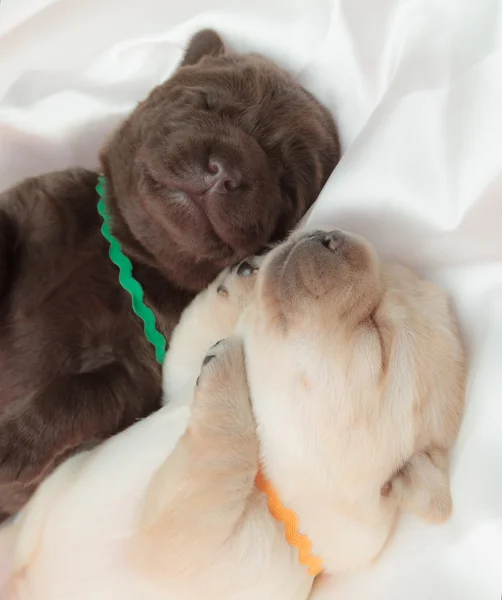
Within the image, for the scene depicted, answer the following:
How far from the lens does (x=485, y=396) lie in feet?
4.13

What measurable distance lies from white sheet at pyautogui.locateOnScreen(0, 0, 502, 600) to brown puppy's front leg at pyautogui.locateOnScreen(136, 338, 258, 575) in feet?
1.21

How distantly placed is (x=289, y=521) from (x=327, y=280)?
0.51m

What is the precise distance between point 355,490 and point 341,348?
284 millimetres

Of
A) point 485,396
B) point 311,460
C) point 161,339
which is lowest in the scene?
point 161,339

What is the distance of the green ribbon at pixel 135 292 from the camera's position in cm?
155

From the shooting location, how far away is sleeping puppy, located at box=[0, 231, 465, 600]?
1.20 metres

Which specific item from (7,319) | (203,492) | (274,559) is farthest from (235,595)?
(7,319)

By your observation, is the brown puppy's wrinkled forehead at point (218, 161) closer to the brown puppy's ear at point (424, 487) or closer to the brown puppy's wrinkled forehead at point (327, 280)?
the brown puppy's wrinkled forehead at point (327, 280)

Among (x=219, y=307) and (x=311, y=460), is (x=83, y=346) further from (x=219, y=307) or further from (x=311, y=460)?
(x=311, y=460)

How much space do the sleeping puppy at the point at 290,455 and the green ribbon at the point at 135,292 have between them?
247 millimetres

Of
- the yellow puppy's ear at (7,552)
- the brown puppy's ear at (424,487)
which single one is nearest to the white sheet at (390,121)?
the brown puppy's ear at (424,487)

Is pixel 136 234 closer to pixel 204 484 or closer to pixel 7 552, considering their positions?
pixel 204 484

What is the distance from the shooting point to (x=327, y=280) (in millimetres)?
1184

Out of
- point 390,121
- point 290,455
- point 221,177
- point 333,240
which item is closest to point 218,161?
point 221,177
